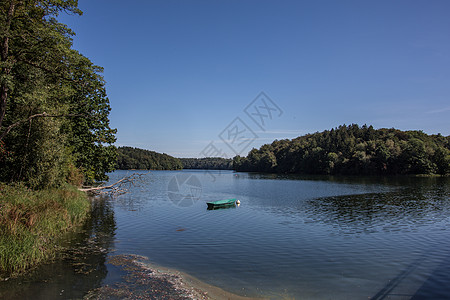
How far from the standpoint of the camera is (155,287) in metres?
10.2

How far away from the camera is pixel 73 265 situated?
12266 mm

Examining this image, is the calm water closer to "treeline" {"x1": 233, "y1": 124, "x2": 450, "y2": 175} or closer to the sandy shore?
the sandy shore

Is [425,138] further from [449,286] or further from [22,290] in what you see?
[22,290]

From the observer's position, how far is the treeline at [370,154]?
334 ft

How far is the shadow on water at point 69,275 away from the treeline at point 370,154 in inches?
4585

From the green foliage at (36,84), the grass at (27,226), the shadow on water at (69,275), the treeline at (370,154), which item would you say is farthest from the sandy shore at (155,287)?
the treeline at (370,154)

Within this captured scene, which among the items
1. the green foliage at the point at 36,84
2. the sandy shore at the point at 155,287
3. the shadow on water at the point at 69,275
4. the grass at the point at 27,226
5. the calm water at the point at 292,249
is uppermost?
the green foliage at the point at 36,84

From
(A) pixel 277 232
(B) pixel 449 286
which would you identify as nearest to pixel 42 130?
(A) pixel 277 232

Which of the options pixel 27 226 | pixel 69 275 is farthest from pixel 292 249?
pixel 27 226

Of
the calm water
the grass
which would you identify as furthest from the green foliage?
the calm water

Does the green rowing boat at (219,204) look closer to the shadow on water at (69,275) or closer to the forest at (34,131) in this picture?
the forest at (34,131)

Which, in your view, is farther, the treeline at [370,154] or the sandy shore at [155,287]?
the treeline at [370,154]

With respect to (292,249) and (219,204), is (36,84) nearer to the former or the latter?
(292,249)

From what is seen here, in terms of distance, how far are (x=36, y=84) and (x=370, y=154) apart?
409ft
